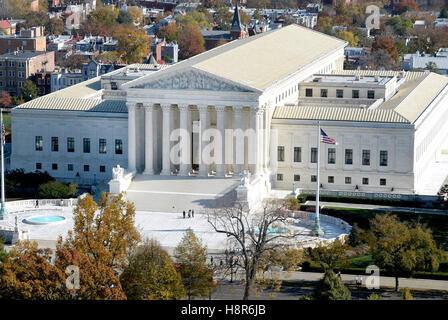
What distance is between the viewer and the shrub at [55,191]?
125875mm

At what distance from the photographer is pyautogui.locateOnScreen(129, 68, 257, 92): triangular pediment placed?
4948 inches

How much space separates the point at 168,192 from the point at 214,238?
16.1 meters

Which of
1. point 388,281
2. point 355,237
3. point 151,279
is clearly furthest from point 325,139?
point 151,279

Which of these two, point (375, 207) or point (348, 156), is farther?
point (348, 156)

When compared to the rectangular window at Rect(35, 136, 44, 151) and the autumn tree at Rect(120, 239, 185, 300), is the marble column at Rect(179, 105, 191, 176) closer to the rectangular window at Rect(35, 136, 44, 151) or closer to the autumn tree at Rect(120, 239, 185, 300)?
the rectangular window at Rect(35, 136, 44, 151)

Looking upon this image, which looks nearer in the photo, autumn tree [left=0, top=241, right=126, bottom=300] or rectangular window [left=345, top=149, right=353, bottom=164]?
A: autumn tree [left=0, top=241, right=126, bottom=300]

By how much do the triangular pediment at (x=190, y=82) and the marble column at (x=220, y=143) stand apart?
8.23 feet

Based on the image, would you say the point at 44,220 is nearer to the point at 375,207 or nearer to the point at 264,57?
the point at 375,207

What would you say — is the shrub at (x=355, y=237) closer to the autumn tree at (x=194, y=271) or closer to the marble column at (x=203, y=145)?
the autumn tree at (x=194, y=271)

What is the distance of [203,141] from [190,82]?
718cm

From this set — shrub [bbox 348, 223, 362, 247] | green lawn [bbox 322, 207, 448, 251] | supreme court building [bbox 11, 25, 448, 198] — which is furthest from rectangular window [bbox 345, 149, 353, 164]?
shrub [bbox 348, 223, 362, 247]

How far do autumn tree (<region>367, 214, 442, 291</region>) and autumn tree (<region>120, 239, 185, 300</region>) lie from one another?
1861cm

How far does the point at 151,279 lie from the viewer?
81.1 meters
